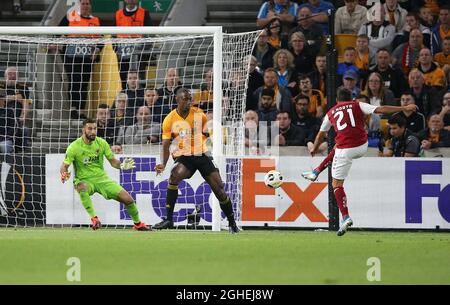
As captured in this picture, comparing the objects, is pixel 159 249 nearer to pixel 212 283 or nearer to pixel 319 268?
pixel 319 268

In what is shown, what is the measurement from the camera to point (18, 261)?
1168 cm

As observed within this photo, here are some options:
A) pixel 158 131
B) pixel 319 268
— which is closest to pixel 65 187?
pixel 158 131

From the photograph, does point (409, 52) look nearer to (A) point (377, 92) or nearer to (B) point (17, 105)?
(A) point (377, 92)

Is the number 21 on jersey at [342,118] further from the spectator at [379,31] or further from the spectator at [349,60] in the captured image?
the spectator at [379,31]

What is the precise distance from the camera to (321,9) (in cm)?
2320

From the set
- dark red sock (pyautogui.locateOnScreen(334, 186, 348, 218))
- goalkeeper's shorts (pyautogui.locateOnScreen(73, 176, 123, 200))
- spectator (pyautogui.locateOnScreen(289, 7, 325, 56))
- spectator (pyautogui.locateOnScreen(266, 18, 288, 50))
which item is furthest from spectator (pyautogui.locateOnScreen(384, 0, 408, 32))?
goalkeeper's shorts (pyautogui.locateOnScreen(73, 176, 123, 200))

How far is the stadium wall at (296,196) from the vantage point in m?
19.1

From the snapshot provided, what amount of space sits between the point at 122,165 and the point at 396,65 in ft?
22.3

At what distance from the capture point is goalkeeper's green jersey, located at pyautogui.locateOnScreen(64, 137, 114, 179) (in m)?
18.3

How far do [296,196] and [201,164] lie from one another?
2558 millimetres

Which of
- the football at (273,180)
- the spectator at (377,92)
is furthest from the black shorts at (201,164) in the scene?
the spectator at (377,92)

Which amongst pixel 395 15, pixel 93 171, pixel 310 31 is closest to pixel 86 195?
pixel 93 171

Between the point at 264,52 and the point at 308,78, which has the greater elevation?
the point at 264,52

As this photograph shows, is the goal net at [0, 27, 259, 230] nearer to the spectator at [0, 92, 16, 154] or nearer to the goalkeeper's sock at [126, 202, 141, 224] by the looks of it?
the spectator at [0, 92, 16, 154]
